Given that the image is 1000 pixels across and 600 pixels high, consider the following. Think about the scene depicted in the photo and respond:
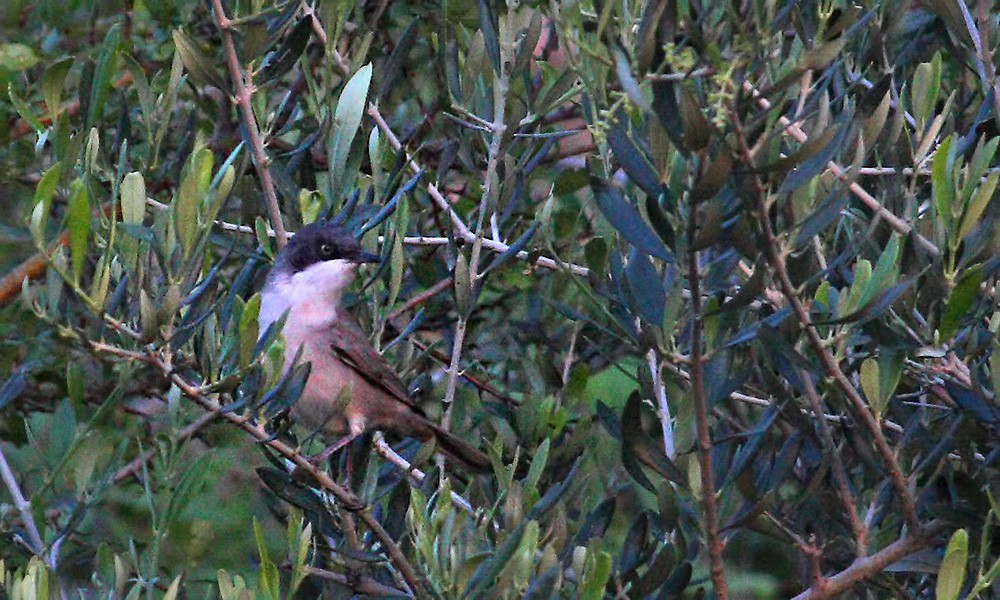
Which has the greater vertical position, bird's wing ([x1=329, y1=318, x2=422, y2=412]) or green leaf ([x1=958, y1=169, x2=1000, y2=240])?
green leaf ([x1=958, y1=169, x2=1000, y2=240])

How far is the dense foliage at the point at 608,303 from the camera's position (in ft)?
8.93

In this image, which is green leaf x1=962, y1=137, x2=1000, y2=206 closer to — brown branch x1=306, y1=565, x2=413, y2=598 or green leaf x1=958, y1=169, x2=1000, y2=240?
green leaf x1=958, y1=169, x2=1000, y2=240

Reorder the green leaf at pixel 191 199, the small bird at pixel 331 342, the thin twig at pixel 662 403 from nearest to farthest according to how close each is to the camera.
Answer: the green leaf at pixel 191 199, the thin twig at pixel 662 403, the small bird at pixel 331 342

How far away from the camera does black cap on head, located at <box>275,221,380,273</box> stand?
4391mm

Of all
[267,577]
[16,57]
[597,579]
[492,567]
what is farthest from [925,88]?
[16,57]

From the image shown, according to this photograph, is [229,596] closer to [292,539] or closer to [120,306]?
[292,539]

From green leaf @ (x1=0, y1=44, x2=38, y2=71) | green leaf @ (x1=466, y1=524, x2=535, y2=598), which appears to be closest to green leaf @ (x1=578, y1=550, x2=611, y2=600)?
green leaf @ (x1=466, y1=524, x2=535, y2=598)

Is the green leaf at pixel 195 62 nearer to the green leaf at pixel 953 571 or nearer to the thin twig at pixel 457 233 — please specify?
the thin twig at pixel 457 233

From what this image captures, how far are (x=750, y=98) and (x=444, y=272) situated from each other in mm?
2081

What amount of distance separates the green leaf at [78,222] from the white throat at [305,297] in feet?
6.83

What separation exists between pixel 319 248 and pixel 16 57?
1266 millimetres

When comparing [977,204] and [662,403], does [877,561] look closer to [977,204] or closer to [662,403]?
[662,403]

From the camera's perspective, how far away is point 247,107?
381 centimetres

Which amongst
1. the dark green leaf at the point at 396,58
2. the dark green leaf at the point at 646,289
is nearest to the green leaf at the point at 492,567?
the dark green leaf at the point at 646,289
